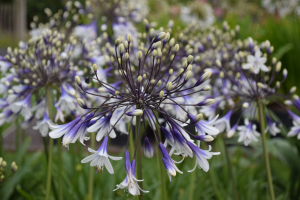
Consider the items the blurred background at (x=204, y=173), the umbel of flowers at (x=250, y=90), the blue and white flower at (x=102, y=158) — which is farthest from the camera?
the blurred background at (x=204, y=173)

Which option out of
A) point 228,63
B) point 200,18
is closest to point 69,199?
point 228,63

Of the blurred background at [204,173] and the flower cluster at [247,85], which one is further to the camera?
the blurred background at [204,173]

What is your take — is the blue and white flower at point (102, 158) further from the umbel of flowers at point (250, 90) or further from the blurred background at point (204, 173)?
the blurred background at point (204, 173)

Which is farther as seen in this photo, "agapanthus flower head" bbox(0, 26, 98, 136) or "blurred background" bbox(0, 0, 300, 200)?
"blurred background" bbox(0, 0, 300, 200)

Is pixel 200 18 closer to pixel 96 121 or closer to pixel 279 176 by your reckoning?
pixel 279 176

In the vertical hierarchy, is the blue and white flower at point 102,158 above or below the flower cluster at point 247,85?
below

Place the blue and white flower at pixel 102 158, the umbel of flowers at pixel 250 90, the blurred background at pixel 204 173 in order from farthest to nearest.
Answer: the blurred background at pixel 204 173 → the umbel of flowers at pixel 250 90 → the blue and white flower at pixel 102 158

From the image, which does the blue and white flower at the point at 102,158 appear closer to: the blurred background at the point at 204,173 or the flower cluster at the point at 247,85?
the flower cluster at the point at 247,85

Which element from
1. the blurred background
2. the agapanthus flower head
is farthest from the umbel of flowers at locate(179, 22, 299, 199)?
the agapanthus flower head

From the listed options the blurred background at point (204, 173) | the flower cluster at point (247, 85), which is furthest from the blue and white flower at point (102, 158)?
the blurred background at point (204, 173)

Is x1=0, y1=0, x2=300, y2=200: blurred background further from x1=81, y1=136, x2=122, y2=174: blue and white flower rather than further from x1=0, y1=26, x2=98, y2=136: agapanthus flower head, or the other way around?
x1=81, y1=136, x2=122, y2=174: blue and white flower

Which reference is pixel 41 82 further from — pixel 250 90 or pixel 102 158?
pixel 250 90
